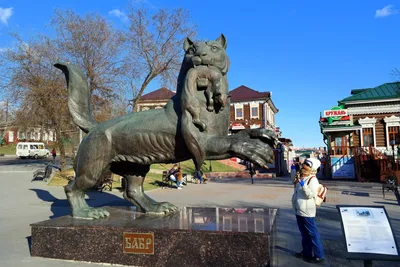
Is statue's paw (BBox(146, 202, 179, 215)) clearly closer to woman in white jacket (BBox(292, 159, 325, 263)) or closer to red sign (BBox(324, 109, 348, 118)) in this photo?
woman in white jacket (BBox(292, 159, 325, 263))

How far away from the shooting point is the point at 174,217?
4605 millimetres

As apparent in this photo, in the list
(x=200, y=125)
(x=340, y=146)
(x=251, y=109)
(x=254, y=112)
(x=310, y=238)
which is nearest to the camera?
(x=200, y=125)

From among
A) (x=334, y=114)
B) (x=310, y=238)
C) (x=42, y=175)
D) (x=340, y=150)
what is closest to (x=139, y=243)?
(x=310, y=238)

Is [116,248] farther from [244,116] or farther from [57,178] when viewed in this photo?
[244,116]

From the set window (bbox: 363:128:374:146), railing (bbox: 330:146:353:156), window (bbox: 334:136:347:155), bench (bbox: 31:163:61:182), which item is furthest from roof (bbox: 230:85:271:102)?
bench (bbox: 31:163:61:182)

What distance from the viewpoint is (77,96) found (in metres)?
4.92

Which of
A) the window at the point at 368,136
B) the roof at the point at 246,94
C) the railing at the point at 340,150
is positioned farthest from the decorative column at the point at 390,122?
the roof at the point at 246,94

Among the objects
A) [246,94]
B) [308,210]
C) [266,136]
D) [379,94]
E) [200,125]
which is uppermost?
[246,94]

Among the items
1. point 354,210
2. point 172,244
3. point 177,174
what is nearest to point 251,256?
point 172,244

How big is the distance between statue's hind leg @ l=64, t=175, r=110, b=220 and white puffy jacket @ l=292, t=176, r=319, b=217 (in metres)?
2.85

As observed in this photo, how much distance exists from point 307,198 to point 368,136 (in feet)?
86.6

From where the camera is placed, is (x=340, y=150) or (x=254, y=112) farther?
(x=254, y=112)

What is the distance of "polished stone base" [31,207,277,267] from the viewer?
3465 mm

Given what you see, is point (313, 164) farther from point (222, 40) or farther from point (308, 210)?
point (222, 40)
